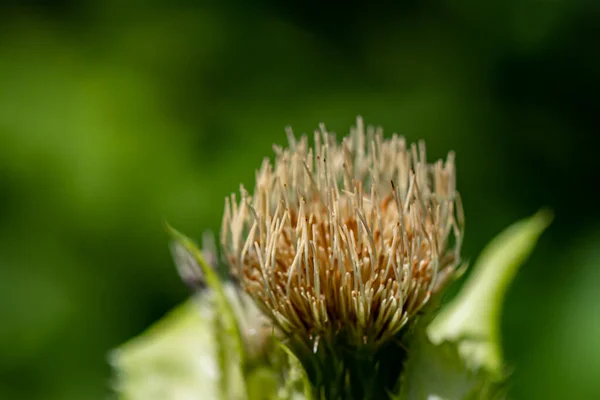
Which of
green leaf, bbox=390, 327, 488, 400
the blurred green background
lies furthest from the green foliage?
the blurred green background

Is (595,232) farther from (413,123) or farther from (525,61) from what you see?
(525,61)

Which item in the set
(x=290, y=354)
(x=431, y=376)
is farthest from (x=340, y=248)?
(x=431, y=376)

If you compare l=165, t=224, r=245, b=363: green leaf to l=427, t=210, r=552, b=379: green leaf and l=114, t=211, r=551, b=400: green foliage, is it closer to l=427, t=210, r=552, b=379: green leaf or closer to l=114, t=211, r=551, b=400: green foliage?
l=114, t=211, r=551, b=400: green foliage

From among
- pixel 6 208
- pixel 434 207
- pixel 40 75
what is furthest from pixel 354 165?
pixel 40 75

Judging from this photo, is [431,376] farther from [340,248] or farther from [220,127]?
[220,127]

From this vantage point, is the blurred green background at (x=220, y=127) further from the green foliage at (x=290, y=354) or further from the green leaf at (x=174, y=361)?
the green leaf at (x=174, y=361)

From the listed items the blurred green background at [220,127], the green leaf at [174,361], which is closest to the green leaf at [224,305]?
the green leaf at [174,361]
